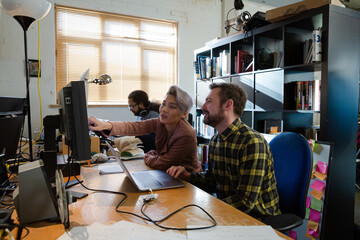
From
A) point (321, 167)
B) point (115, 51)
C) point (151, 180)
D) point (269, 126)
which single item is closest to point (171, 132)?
point (151, 180)

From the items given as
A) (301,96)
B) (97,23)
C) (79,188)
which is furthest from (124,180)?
(97,23)

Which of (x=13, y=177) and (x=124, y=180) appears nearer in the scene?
(x=124, y=180)

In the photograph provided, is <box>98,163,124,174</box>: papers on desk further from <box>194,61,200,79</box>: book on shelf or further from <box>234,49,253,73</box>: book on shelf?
<box>194,61,200,79</box>: book on shelf

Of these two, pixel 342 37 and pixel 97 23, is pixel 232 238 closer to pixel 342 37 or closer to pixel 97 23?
pixel 342 37

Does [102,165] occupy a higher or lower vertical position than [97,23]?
lower

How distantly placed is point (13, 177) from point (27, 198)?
2.47ft

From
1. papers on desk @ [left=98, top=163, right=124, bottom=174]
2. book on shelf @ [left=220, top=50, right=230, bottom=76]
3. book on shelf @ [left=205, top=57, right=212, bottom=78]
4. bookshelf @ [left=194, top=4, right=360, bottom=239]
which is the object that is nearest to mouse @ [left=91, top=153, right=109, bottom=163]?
papers on desk @ [left=98, top=163, right=124, bottom=174]

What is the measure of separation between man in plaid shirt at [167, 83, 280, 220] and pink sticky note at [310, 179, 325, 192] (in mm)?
672

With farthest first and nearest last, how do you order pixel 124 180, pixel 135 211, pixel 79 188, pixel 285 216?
pixel 124 180 → pixel 79 188 → pixel 285 216 → pixel 135 211

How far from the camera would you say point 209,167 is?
5.03ft

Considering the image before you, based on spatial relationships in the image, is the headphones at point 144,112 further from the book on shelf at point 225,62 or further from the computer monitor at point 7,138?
the computer monitor at point 7,138

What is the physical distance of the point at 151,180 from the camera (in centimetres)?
135

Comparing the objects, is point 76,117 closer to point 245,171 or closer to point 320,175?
point 245,171

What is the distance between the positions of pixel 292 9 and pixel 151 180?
5.93 feet
